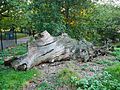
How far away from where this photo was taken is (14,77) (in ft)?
18.0

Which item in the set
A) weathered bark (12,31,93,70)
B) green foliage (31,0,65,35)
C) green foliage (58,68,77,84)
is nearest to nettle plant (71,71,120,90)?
green foliage (58,68,77,84)

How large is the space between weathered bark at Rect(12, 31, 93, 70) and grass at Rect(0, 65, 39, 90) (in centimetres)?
22

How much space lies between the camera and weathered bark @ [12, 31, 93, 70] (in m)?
6.15

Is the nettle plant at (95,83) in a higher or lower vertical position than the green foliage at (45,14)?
lower

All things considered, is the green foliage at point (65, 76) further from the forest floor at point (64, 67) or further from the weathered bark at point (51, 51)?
the weathered bark at point (51, 51)

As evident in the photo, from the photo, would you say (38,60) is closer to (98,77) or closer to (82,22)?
(98,77)

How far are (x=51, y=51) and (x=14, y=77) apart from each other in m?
1.62

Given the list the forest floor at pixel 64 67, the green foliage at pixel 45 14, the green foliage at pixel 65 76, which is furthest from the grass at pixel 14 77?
the green foliage at pixel 45 14

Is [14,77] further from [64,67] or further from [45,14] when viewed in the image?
[45,14]

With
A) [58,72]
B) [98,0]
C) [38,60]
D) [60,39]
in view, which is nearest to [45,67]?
[38,60]

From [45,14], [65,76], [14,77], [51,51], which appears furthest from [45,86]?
[45,14]

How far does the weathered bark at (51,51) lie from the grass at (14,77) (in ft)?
0.73

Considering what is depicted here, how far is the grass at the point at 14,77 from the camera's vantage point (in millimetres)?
5082

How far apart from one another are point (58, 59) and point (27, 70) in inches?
49.7
